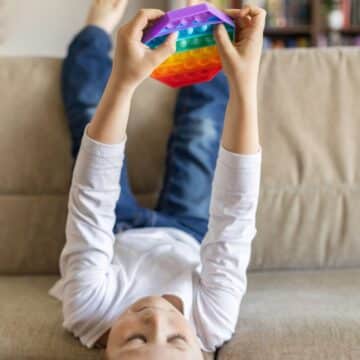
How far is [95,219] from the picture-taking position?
1.11 meters

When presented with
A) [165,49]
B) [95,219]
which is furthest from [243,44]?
[95,219]

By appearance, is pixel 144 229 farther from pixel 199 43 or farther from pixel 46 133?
pixel 199 43

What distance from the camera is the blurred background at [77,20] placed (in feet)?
10.0

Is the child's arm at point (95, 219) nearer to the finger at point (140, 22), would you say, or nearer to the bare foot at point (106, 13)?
the finger at point (140, 22)

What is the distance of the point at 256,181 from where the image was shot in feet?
3.64

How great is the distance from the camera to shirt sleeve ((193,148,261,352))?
1.08 m

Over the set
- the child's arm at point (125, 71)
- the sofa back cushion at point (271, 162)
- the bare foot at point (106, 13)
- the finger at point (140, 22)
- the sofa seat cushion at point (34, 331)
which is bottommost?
the sofa seat cushion at point (34, 331)

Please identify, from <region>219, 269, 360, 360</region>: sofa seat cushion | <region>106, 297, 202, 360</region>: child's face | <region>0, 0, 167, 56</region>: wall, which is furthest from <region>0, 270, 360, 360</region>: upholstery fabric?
<region>0, 0, 167, 56</region>: wall

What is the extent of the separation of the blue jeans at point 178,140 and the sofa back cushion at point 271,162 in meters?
0.06

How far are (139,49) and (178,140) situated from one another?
0.48m

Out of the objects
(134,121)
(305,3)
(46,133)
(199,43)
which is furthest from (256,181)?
(305,3)

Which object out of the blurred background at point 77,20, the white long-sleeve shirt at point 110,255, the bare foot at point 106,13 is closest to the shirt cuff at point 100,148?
the white long-sleeve shirt at point 110,255

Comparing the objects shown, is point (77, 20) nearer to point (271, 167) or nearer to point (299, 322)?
point (271, 167)

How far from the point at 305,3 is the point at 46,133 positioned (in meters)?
2.05
